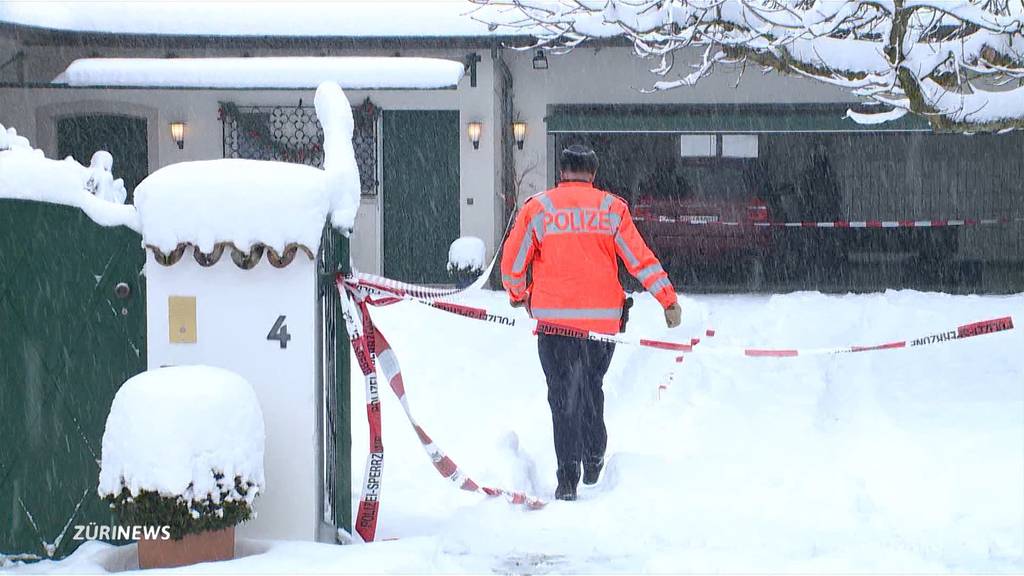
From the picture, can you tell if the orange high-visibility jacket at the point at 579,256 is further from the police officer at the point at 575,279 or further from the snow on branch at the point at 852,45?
the snow on branch at the point at 852,45

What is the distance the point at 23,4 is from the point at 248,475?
12.0 meters

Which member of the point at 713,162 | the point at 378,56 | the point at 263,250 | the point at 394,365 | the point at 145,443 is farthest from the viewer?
the point at 713,162

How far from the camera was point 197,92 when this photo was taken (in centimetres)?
1472

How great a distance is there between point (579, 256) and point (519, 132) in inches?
398

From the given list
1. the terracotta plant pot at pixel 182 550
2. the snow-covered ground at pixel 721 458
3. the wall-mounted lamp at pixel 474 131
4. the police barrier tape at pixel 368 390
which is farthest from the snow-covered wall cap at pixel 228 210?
the wall-mounted lamp at pixel 474 131

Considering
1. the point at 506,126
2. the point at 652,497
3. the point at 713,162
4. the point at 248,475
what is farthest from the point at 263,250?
the point at 713,162

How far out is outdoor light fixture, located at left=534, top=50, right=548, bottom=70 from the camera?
14.5 metres

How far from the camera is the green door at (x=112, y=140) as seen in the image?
15.1 m

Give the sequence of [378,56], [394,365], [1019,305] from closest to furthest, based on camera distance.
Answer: [394,365] < [1019,305] < [378,56]

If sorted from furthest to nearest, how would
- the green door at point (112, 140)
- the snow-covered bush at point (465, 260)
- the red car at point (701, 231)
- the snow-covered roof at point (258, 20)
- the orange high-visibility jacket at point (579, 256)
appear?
the red car at point (701, 231) → the green door at point (112, 140) → the snow-covered roof at point (258, 20) → the snow-covered bush at point (465, 260) → the orange high-visibility jacket at point (579, 256)

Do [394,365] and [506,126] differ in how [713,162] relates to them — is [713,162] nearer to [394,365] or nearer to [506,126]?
[506,126]

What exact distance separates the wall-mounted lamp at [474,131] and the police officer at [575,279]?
29.5 feet

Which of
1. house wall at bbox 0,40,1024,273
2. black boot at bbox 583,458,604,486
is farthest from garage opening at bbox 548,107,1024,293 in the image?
black boot at bbox 583,458,604,486

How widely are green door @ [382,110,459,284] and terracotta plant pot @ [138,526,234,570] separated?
10710mm
